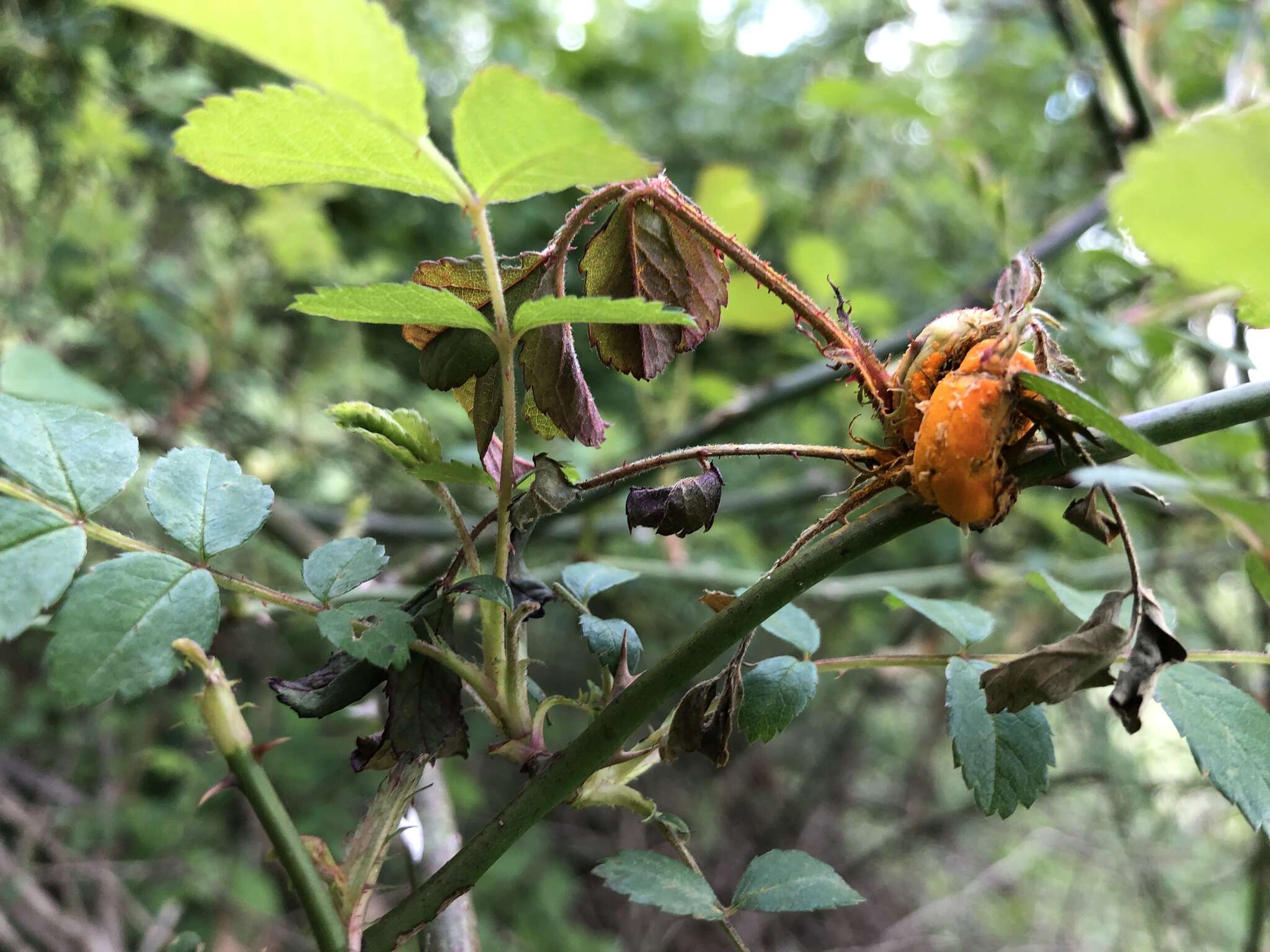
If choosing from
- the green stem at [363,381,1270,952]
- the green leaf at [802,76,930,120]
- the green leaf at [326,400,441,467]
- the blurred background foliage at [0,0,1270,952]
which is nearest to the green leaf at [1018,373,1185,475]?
the green stem at [363,381,1270,952]

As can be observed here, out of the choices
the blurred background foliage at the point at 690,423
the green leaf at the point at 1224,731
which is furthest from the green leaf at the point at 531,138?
the blurred background foliage at the point at 690,423

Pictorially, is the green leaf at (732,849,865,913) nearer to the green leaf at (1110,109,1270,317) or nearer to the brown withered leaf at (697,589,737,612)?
the brown withered leaf at (697,589,737,612)

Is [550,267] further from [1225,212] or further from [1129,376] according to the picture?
[1129,376]

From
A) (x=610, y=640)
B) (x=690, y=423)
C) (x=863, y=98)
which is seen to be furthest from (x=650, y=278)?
(x=690, y=423)

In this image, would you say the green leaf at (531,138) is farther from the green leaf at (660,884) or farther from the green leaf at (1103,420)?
the green leaf at (660,884)

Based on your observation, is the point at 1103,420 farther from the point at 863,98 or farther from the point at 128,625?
the point at 863,98
